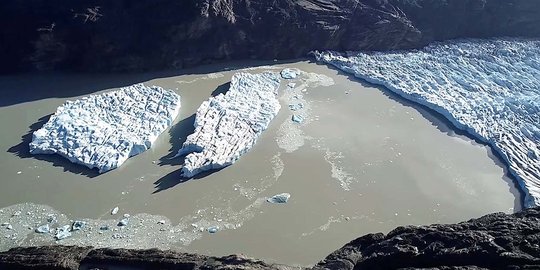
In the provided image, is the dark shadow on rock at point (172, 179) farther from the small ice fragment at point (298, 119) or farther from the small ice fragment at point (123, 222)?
the small ice fragment at point (298, 119)

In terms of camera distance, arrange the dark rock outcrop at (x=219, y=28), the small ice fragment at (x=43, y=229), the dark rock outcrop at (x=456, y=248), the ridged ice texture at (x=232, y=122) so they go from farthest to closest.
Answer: the dark rock outcrop at (x=219, y=28), the ridged ice texture at (x=232, y=122), the small ice fragment at (x=43, y=229), the dark rock outcrop at (x=456, y=248)

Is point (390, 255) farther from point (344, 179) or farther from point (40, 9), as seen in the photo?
point (40, 9)

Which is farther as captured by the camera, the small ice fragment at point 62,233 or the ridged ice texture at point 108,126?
the ridged ice texture at point 108,126

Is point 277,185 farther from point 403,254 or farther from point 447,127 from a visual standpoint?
point 447,127

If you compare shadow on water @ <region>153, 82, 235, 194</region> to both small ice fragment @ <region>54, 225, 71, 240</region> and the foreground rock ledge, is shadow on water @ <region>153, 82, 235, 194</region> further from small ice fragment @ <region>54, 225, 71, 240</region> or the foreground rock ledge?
the foreground rock ledge

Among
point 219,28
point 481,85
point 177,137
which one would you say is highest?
point 219,28

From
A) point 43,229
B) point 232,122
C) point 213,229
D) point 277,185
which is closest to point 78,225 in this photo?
point 43,229

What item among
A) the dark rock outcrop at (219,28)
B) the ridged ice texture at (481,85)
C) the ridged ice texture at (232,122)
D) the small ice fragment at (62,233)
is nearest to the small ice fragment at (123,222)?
the small ice fragment at (62,233)
